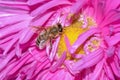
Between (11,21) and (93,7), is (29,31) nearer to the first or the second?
(11,21)

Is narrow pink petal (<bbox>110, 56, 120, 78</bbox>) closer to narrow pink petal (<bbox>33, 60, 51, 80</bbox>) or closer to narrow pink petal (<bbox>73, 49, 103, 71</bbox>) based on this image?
narrow pink petal (<bbox>73, 49, 103, 71</bbox>)

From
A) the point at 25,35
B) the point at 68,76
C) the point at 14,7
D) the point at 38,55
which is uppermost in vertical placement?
the point at 14,7

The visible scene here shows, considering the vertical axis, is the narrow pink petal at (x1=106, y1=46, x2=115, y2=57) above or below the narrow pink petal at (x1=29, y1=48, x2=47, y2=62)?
above

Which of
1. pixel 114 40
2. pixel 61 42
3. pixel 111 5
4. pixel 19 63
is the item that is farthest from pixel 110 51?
pixel 19 63

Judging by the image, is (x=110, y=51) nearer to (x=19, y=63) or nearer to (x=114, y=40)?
(x=114, y=40)

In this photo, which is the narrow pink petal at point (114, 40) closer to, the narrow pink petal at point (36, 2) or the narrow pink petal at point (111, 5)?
the narrow pink petal at point (111, 5)

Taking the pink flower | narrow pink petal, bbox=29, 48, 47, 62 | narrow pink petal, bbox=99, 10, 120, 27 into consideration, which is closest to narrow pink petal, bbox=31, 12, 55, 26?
the pink flower
